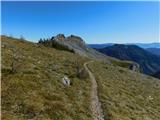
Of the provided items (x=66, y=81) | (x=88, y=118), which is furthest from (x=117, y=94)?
(x=88, y=118)

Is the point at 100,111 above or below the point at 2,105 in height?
below

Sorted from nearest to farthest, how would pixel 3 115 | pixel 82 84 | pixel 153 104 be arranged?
pixel 3 115 → pixel 82 84 → pixel 153 104

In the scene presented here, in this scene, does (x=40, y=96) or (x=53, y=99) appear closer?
(x=40, y=96)

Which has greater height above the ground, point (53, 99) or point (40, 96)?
point (40, 96)

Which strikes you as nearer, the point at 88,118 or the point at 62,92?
the point at 88,118

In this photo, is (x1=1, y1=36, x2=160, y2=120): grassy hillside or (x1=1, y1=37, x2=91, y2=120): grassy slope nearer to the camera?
(x1=1, y1=37, x2=91, y2=120): grassy slope

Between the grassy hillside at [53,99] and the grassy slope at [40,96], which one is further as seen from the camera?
the grassy hillside at [53,99]

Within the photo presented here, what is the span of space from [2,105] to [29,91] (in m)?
5.13

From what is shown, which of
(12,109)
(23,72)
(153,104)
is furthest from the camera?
(153,104)

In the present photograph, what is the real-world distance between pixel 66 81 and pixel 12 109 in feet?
45.4

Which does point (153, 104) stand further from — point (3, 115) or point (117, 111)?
point (3, 115)

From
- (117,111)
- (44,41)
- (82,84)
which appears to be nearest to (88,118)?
(117,111)

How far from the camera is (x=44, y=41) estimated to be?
359ft

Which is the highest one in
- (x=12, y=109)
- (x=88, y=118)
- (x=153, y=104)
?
(x=12, y=109)
